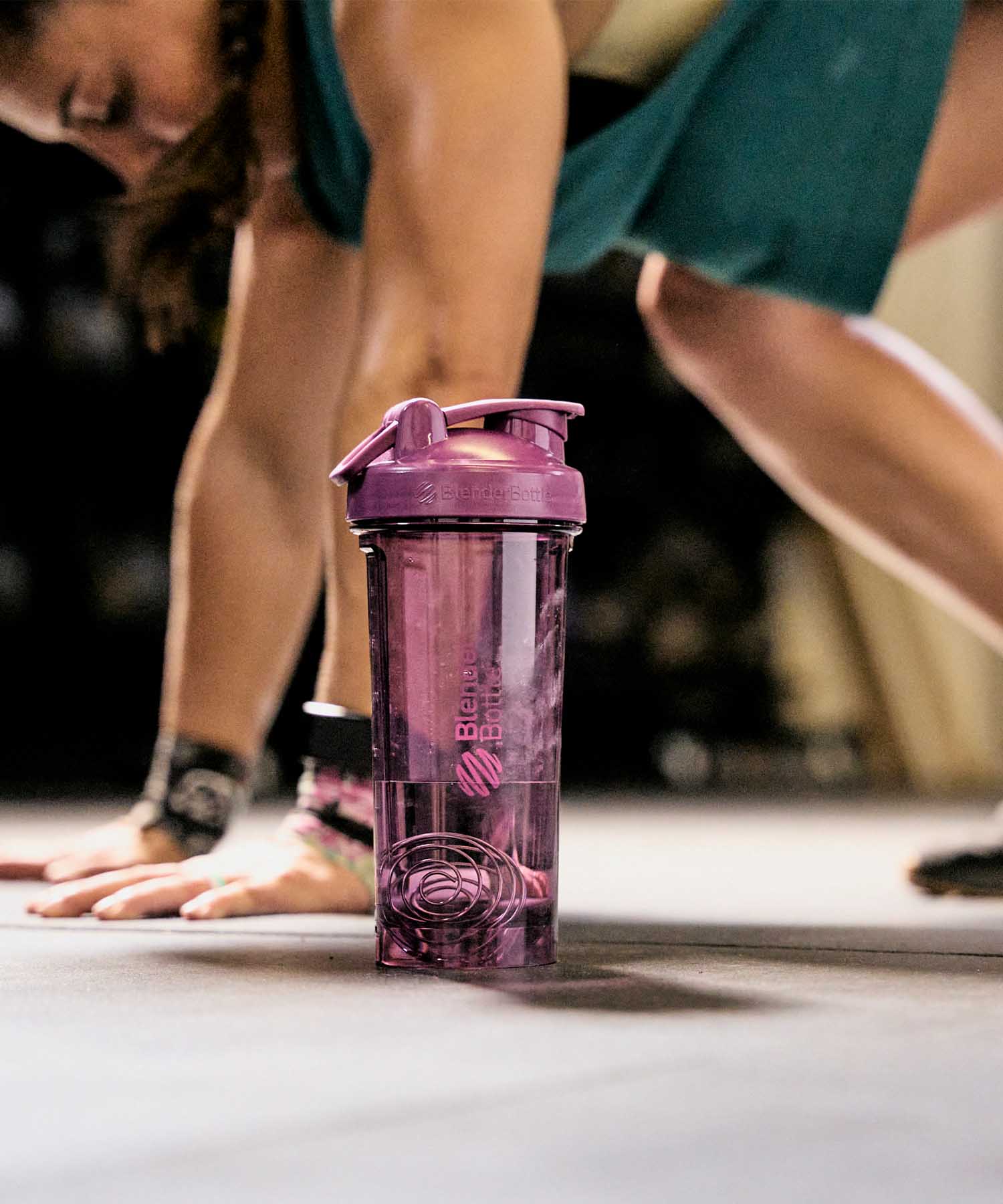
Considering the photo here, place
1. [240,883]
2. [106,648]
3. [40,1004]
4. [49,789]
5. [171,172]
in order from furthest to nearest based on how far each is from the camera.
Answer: [106,648], [49,789], [171,172], [240,883], [40,1004]

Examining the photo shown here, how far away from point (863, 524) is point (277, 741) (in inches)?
99.6

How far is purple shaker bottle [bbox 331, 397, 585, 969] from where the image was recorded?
2.81ft

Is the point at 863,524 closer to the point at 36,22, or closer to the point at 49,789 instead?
the point at 36,22

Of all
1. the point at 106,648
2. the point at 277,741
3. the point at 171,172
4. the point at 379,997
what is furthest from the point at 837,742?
the point at 379,997

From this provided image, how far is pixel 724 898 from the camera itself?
1315mm

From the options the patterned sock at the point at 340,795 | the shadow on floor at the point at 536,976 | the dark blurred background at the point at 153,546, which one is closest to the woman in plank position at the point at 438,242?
the patterned sock at the point at 340,795

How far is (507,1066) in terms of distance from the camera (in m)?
0.62

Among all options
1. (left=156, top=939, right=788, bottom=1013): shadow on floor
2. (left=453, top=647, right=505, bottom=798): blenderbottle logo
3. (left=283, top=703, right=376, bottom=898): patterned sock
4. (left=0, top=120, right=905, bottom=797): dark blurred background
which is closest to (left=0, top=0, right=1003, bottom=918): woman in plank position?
(left=283, top=703, right=376, bottom=898): patterned sock

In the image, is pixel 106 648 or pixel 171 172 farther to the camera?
pixel 106 648

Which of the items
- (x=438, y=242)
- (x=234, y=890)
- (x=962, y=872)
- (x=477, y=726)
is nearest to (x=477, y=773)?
(x=477, y=726)

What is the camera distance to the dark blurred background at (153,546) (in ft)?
12.3

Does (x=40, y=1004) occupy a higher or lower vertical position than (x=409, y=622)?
lower

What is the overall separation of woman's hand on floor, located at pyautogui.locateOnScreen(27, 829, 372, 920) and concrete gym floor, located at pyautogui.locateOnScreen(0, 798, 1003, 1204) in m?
0.02

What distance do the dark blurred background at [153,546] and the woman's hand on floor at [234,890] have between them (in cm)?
218
